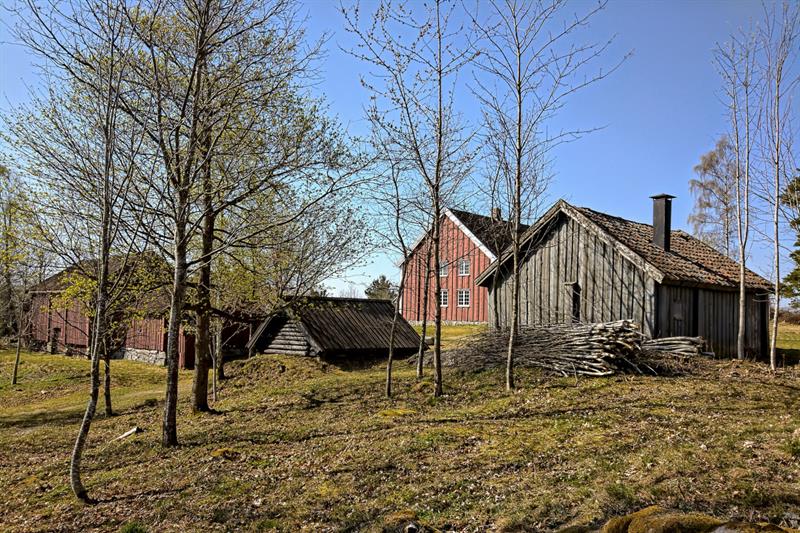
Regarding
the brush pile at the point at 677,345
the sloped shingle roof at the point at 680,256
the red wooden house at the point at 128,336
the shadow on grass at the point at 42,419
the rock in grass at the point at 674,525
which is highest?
the sloped shingle roof at the point at 680,256

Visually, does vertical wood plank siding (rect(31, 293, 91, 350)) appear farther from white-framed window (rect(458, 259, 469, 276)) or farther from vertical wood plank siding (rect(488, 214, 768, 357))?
vertical wood plank siding (rect(488, 214, 768, 357))

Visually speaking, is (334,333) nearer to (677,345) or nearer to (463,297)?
(677,345)

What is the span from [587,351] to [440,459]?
25.4 ft

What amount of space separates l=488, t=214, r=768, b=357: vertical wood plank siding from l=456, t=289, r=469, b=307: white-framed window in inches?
678

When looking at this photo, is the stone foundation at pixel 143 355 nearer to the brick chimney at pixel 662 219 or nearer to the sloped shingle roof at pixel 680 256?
the sloped shingle roof at pixel 680 256

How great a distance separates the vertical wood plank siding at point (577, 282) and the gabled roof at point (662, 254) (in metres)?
0.42

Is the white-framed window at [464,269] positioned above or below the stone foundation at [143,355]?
above

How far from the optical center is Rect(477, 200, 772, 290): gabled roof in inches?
658

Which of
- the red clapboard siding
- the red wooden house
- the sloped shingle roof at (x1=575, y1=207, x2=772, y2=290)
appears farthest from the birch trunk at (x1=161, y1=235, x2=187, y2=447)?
the red clapboard siding

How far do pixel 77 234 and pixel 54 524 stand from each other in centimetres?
597

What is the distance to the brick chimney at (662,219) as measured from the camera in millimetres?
19156

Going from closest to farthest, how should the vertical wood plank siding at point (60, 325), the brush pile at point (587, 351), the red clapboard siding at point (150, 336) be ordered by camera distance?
the brush pile at point (587, 351) < the red clapboard siding at point (150, 336) < the vertical wood plank siding at point (60, 325)

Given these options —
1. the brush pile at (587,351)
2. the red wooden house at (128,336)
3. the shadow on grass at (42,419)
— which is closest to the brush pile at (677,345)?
the brush pile at (587,351)

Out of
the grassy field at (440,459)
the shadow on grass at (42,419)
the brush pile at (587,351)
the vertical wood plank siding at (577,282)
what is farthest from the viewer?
the vertical wood plank siding at (577,282)
